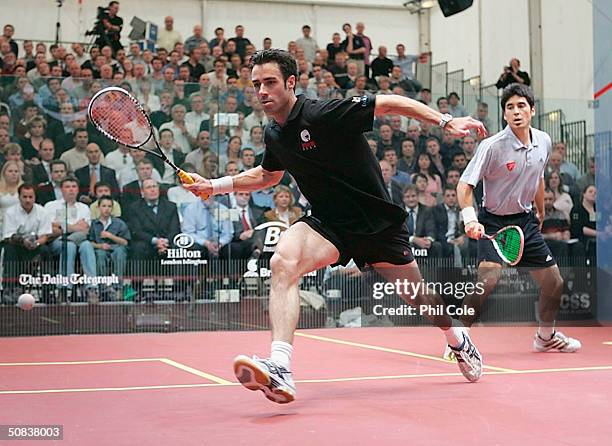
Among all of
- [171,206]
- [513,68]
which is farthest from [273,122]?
[513,68]

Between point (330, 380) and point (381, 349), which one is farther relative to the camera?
point (381, 349)

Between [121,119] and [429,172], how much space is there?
16.5 ft

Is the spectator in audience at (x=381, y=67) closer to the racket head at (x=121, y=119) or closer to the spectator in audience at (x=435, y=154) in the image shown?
the spectator in audience at (x=435, y=154)

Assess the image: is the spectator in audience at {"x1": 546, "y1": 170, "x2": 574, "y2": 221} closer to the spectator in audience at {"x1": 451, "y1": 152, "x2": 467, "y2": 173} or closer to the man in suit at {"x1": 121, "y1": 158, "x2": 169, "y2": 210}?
the spectator in audience at {"x1": 451, "y1": 152, "x2": 467, "y2": 173}

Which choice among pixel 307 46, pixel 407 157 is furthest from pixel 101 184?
pixel 307 46

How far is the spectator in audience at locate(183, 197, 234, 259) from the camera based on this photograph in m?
9.27

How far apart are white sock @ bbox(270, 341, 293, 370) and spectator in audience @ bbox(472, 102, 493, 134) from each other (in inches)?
262

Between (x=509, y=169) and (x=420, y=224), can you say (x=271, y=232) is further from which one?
(x=509, y=169)

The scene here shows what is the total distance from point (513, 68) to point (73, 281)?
7891 mm

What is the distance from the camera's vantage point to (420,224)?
982 cm

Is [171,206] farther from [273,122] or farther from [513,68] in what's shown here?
[513,68]

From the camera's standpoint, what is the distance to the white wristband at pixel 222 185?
477 cm

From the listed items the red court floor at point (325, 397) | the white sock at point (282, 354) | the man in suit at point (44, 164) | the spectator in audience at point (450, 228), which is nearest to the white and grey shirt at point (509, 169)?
the red court floor at point (325, 397)

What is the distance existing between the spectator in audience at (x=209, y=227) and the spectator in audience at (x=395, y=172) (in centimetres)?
176
